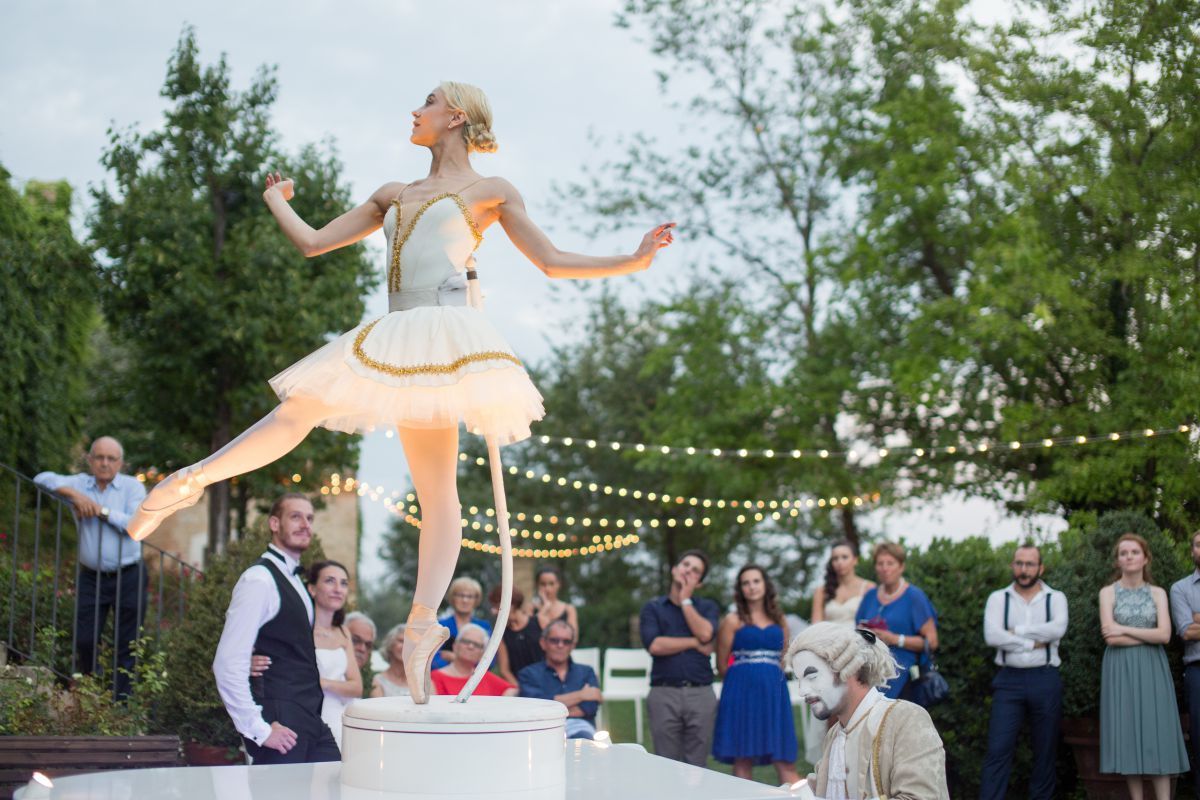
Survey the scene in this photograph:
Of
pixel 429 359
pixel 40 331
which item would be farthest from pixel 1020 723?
pixel 40 331

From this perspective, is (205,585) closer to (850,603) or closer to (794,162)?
(850,603)

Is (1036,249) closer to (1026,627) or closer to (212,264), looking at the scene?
(1026,627)

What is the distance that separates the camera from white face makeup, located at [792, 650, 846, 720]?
3391mm

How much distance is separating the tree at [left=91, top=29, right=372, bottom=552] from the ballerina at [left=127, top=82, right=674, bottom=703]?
797 centimetres

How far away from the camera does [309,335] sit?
1136cm

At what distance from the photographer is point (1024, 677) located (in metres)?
6.37

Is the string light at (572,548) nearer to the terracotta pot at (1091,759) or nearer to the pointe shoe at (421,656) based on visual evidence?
the terracotta pot at (1091,759)

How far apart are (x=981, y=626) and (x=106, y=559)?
489cm

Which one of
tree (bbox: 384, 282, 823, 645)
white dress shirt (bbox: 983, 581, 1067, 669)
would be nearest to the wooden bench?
white dress shirt (bbox: 983, 581, 1067, 669)

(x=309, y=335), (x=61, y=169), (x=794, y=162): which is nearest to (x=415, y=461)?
(x=309, y=335)

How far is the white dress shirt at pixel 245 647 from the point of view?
3773mm

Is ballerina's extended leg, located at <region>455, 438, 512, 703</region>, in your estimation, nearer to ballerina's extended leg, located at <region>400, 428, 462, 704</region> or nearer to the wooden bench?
ballerina's extended leg, located at <region>400, 428, 462, 704</region>

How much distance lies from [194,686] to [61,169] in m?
8.63

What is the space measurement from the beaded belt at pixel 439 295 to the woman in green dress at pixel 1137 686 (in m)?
4.45
